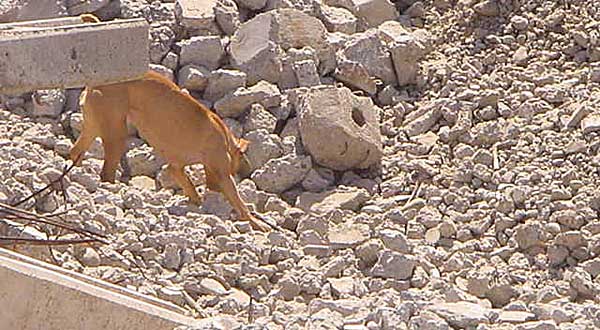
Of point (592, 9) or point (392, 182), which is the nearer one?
point (392, 182)

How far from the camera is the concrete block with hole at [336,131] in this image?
477 inches

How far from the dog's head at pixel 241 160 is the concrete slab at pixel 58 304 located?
377cm

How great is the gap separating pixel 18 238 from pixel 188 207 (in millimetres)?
2596

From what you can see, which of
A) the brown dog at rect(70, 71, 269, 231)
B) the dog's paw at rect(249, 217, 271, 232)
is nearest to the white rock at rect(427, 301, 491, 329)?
the dog's paw at rect(249, 217, 271, 232)

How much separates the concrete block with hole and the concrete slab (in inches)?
166

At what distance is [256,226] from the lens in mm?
11172

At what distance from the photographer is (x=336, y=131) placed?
12.1m

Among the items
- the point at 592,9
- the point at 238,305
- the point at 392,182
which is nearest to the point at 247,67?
the point at 392,182

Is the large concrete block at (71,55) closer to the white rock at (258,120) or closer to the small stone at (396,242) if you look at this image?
the small stone at (396,242)

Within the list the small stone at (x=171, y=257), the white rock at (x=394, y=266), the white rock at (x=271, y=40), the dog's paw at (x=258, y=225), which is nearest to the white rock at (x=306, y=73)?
the white rock at (x=271, y=40)

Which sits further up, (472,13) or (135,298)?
(135,298)

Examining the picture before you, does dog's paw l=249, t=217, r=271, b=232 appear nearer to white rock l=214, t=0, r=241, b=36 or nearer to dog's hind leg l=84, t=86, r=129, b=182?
Result: dog's hind leg l=84, t=86, r=129, b=182

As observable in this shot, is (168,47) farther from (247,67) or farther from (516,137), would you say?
(516,137)

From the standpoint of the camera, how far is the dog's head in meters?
11.7
